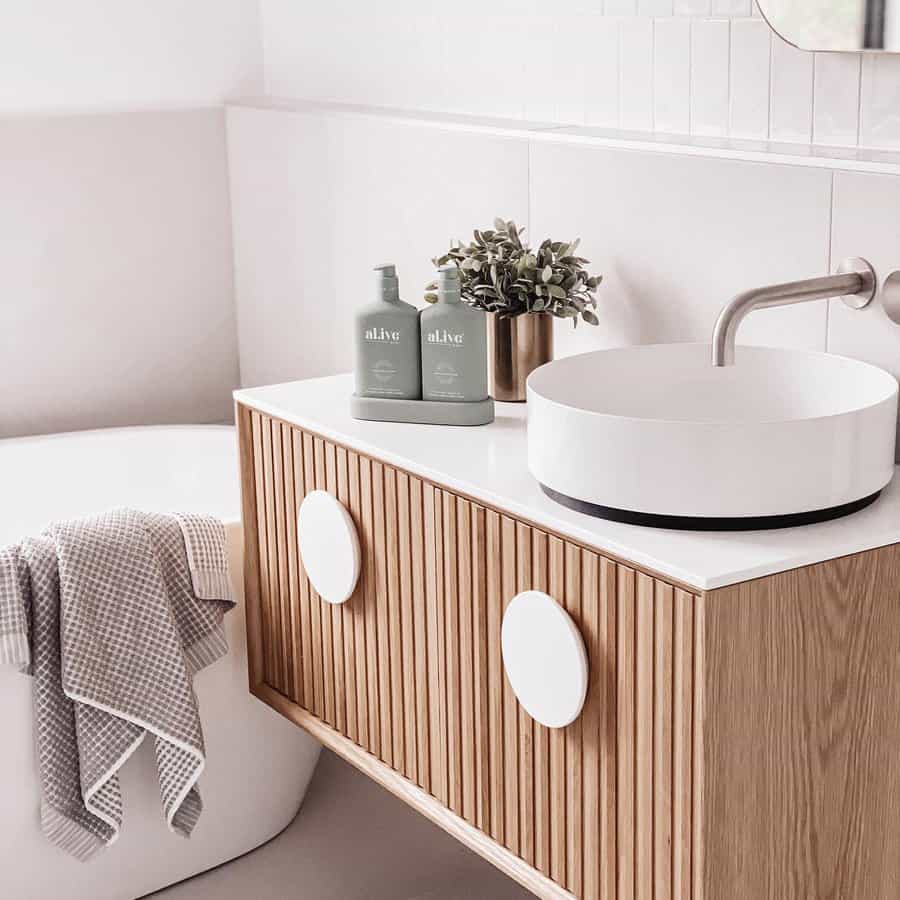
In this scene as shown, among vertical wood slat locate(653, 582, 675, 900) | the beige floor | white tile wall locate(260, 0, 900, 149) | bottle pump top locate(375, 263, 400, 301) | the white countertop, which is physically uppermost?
white tile wall locate(260, 0, 900, 149)

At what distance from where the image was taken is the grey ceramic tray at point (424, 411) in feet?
6.94

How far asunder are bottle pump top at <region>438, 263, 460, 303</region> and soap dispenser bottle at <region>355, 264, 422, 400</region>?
0.20ft

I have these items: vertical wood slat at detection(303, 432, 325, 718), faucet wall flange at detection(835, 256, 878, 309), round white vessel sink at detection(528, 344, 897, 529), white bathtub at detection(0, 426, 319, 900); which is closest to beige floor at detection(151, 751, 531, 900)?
white bathtub at detection(0, 426, 319, 900)

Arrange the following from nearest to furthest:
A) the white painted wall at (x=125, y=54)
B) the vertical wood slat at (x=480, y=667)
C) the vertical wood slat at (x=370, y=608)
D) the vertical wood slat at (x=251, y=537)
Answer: the vertical wood slat at (x=480, y=667), the vertical wood slat at (x=370, y=608), the vertical wood slat at (x=251, y=537), the white painted wall at (x=125, y=54)

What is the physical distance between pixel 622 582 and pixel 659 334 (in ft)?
2.37

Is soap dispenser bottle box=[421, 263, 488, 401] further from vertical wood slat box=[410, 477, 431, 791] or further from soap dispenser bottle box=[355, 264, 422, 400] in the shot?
vertical wood slat box=[410, 477, 431, 791]

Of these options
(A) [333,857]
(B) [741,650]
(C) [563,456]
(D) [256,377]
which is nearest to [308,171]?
(D) [256,377]

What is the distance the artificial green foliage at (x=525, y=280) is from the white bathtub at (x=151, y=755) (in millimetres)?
669

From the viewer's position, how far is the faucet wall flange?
1.86m

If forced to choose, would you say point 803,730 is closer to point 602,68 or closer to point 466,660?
point 466,660

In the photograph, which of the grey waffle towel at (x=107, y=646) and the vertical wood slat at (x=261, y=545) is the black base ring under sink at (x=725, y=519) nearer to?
the vertical wood slat at (x=261, y=545)

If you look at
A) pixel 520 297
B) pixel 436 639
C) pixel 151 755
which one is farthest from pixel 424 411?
pixel 151 755

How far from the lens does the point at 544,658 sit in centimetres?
174

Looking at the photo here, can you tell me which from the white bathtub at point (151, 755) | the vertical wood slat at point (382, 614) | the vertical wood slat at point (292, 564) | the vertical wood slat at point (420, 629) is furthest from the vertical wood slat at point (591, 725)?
the white bathtub at point (151, 755)
